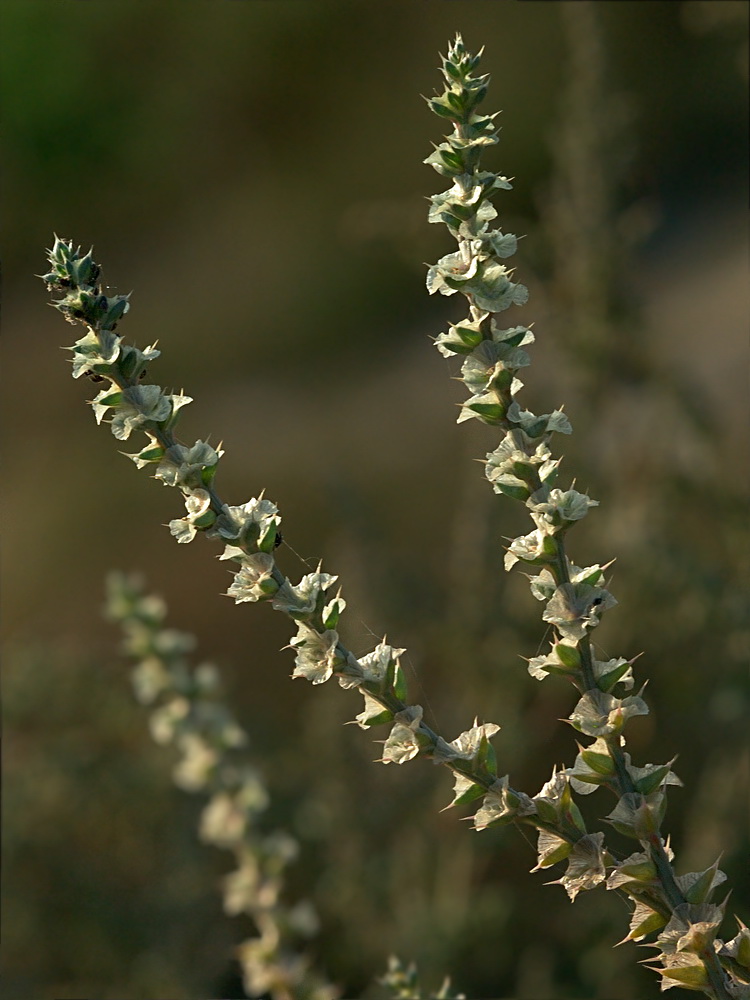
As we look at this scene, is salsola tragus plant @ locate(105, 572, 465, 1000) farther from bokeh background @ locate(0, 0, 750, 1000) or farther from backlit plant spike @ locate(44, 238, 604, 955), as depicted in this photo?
backlit plant spike @ locate(44, 238, 604, 955)

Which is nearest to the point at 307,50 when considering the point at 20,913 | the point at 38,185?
the point at 38,185

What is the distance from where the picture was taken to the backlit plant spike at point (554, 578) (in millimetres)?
377

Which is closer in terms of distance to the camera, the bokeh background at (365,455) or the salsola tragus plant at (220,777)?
the salsola tragus plant at (220,777)

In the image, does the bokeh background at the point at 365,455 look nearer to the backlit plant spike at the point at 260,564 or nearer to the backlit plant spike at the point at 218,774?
the backlit plant spike at the point at 260,564

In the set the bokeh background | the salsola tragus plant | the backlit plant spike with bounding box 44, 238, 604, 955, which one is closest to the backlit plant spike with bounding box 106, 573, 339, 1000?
the salsola tragus plant

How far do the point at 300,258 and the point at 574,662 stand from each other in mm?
2815

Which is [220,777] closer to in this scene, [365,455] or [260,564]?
[260,564]

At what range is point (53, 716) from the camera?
114 cm

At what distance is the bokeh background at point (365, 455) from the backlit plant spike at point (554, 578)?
0.09 m

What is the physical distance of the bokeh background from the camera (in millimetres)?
1058

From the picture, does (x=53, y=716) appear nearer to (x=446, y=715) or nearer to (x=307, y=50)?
(x=446, y=715)

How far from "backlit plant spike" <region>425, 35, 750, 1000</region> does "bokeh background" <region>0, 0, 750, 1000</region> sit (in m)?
0.09

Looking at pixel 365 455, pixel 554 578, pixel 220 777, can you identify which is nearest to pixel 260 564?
pixel 554 578

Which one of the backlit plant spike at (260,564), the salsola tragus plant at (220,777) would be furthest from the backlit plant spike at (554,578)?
the salsola tragus plant at (220,777)
